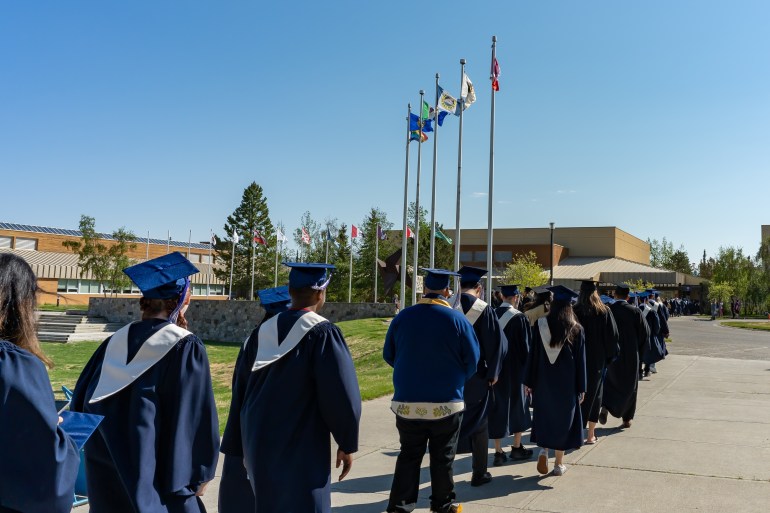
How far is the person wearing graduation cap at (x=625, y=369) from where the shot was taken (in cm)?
913

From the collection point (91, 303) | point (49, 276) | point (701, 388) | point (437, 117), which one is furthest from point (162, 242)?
point (701, 388)

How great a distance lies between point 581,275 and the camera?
65562 mm

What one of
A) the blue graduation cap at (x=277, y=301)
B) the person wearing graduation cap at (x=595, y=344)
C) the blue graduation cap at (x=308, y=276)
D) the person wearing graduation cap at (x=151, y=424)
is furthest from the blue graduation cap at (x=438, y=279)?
the person wearing graduation cap at (x=595, y=344)

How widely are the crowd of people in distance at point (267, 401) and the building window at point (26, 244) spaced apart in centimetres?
6969

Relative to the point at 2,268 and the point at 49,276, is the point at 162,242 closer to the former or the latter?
the point at 49,276

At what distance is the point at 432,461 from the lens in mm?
5355

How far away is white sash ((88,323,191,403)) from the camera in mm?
3275

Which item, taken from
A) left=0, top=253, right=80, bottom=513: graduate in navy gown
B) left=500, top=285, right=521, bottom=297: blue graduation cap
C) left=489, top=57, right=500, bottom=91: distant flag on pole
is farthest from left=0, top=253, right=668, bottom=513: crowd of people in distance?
left=489, top=57, right=500, bottom=91: distant flag on pole

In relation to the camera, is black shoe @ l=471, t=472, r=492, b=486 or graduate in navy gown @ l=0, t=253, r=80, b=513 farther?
black shoe @ l=471, t=472, r=492, b=486

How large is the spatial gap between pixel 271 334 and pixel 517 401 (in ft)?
14.3

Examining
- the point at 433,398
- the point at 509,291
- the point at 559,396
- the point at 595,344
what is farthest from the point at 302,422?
the point at 595,344

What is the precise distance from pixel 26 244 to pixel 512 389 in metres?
70.5

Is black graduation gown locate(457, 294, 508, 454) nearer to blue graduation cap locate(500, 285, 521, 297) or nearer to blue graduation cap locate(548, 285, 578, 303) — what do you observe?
blue graduation cap locate(548, 285, 578, 303)

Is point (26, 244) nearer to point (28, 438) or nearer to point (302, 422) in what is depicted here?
point (302, 422)
